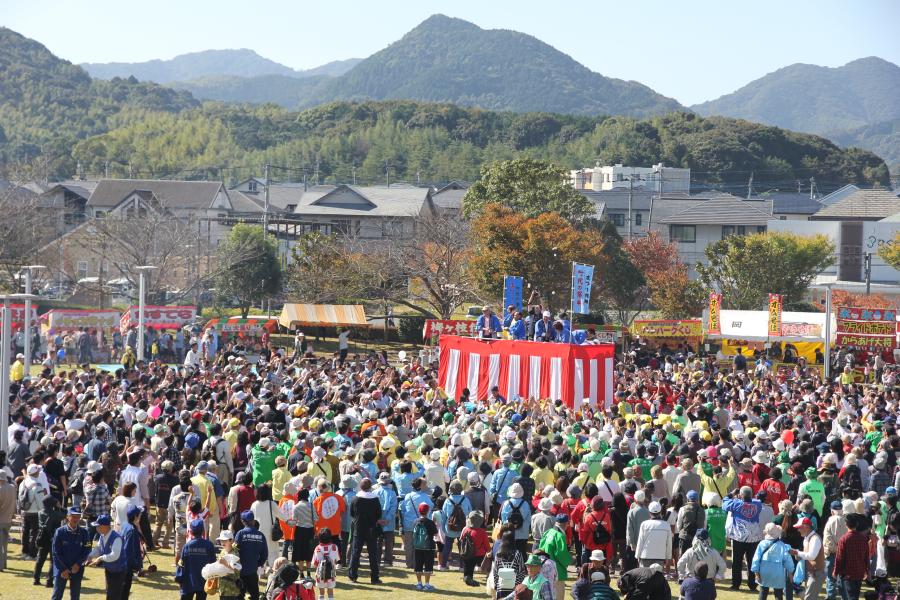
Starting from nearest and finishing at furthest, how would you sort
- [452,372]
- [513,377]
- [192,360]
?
[513,377]
[452,372]
[192,360]

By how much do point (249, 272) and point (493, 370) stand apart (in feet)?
85.1

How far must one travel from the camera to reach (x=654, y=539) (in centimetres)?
984

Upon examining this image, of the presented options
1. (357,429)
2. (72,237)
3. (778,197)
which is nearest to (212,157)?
(778,197)

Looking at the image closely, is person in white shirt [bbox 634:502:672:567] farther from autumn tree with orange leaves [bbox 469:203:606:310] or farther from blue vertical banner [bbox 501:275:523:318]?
autumn tree with orange leaves [bbox 469:203:606:310]

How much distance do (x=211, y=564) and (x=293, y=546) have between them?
2191mm

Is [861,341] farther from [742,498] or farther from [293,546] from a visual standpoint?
[293,546]

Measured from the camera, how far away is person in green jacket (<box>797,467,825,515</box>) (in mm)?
11422

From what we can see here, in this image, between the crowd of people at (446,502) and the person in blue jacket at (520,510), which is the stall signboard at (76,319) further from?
the person in blue jacket at (520,510)

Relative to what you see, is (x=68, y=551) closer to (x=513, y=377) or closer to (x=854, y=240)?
(x=513, y=377)

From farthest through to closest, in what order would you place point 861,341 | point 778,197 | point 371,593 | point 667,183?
point 667,183 → point 778,197 → point 861,341 → point 371,593

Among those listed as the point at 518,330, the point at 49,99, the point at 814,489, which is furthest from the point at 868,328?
the point at 49,99

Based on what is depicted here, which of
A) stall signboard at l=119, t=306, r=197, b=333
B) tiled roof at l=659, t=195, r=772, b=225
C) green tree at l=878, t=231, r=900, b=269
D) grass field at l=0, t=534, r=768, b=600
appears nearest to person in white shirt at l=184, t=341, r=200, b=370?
stall signboard at l=119, t=306, r=197, b=333

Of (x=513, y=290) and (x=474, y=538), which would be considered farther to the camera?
(x=513, y=290)

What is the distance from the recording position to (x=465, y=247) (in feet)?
132
